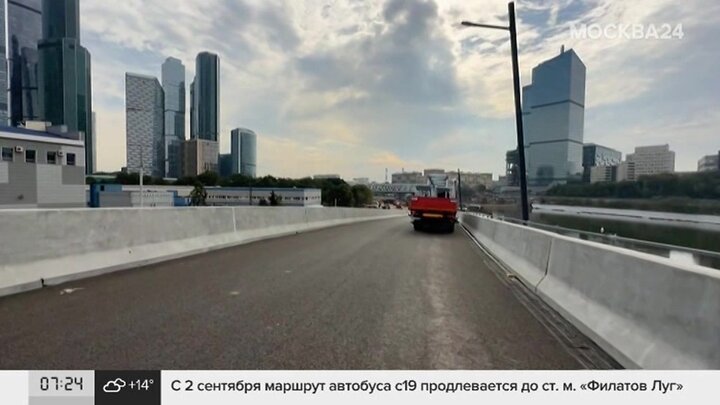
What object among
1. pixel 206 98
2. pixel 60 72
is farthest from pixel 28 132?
pixel 206 98

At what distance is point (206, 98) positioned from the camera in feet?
250

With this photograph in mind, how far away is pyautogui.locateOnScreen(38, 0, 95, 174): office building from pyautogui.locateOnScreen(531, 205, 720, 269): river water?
119 feet

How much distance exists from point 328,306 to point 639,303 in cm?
333

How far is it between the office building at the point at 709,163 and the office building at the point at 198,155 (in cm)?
9870

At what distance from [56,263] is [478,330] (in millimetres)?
6447

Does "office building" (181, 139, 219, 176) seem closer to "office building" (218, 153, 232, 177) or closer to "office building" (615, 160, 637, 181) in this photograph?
"office building" (218, 153, 232, 177)

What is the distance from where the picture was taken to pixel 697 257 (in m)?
3.22

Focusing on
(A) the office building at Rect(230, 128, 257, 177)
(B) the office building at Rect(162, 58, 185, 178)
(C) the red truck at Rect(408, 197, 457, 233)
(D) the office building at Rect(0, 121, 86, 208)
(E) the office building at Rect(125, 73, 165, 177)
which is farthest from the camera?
(A) the office building at Rect(230, 128, 257, 177)

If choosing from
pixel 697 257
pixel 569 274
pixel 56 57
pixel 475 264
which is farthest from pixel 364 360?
pixel 56 57

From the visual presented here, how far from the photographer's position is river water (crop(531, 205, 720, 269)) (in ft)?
11.6

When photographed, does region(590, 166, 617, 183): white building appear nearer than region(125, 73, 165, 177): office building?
Yes

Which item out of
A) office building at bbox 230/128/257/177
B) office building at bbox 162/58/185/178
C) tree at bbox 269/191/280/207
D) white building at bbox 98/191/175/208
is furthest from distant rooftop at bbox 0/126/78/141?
office building at bbox 230/128/257/177

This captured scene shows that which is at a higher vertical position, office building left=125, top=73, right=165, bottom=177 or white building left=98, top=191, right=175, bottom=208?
office building left=125, top=73, right=165, bottom=177

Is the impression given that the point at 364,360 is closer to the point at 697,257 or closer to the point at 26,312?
the point at 697,257
